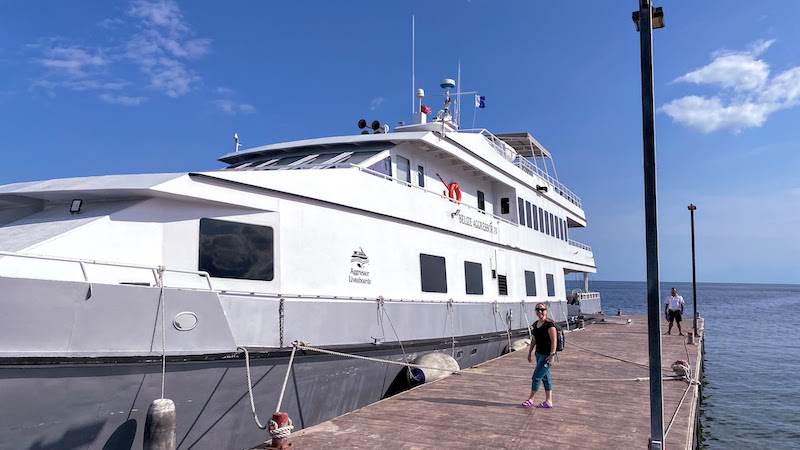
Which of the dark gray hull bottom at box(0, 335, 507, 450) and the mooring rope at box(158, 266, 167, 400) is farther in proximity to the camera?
the mooring rope at box(158, 266, 167, 400)

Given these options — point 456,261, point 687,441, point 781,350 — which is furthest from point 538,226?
point 781,350

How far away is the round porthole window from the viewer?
5863mm

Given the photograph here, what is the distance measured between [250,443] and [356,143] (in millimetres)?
6001

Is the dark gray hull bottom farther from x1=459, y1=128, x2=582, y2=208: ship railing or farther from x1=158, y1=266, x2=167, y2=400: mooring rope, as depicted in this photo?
x1=459, y1=128, x2=582, y2=208: ship railing

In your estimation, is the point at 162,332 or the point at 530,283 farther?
the point at 530,283

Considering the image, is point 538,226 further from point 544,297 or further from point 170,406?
point 170,406

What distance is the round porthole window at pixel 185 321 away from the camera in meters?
5.86

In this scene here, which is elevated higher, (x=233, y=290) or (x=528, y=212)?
(x=528, y=212)

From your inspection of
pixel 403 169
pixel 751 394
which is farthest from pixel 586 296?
pixel 403 169

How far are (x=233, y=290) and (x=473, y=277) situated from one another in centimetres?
646

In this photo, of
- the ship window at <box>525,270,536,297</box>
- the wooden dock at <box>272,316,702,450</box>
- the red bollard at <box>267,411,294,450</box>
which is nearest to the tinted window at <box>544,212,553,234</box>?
the ship window at <box>525,270,536,297</box>

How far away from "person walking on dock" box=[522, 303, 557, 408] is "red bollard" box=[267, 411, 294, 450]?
338 centimetres

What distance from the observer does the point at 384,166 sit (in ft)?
33.9

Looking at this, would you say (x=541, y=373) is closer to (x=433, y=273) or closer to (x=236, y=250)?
(x=433, y=273)
